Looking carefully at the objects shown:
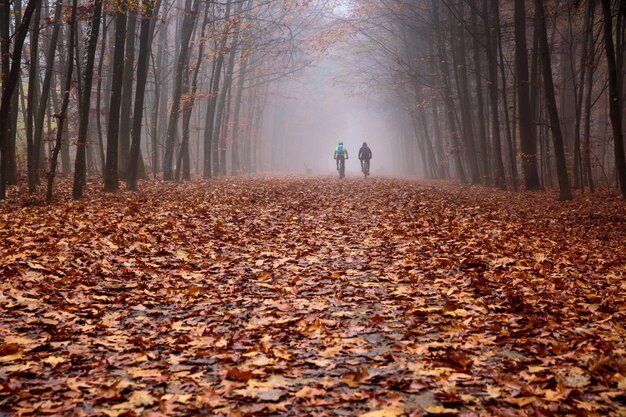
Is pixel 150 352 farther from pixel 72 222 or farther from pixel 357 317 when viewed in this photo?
pixel 72 222

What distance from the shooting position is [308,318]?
537 centimetres

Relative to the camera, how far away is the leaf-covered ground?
→ 362 centimetres

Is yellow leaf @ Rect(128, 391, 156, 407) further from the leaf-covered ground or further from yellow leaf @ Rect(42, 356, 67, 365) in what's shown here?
yellow leaf @ Rect(42, 356, 67, 365)

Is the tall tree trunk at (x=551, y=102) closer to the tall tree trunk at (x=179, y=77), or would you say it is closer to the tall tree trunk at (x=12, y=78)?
the tall tree trunk at (x=179, y=77)

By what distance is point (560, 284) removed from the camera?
6.36 meters

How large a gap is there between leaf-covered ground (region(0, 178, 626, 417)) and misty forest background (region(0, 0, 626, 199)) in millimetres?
4749

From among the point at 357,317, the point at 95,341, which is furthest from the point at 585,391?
the point at 95,341

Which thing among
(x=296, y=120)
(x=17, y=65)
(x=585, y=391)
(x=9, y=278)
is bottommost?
(x=585, y=391)

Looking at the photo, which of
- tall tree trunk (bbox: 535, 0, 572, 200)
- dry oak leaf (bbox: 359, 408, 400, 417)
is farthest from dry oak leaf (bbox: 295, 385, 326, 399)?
tall tree trunk (bbox: 535, 0, 572, 200)

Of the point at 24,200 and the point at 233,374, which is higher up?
the point at 24,200

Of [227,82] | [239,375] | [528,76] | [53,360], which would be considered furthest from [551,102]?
[227,82]

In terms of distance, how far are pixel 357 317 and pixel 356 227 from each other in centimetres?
549

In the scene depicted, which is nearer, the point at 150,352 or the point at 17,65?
the point at 150,352

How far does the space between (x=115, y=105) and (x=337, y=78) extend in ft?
79.9
